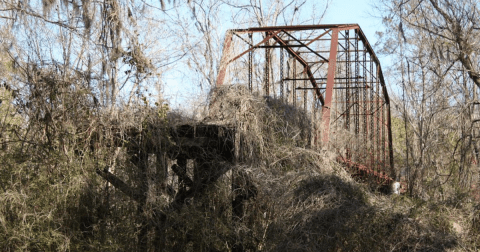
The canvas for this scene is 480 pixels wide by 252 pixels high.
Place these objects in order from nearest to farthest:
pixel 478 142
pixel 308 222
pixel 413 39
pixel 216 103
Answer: pixel 308 222 < pixel 216 103 < pixel 478 142 < pixel 413 39

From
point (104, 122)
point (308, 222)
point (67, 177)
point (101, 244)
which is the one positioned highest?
point (104, 122)

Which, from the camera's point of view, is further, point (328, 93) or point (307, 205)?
point (328, 93)

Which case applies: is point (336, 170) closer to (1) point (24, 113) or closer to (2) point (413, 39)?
(1) point (24, 113)

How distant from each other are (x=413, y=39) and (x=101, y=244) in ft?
56.4

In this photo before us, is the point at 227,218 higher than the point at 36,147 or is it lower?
lower

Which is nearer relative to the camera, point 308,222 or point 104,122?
point 308,222

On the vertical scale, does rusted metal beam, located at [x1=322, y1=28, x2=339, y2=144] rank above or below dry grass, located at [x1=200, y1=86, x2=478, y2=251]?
above

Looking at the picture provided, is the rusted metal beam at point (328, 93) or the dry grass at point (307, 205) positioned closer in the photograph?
the dry grass at point (307, 205)

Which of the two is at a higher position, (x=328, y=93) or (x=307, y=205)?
(x=328, y=93)

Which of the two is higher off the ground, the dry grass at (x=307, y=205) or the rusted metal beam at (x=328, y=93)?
the rusted metal beam at (x=328, y=93)

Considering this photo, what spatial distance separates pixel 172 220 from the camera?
988cm

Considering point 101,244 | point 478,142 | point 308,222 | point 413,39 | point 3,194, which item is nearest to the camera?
point 308,222

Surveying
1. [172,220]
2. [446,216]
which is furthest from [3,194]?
[446,216]

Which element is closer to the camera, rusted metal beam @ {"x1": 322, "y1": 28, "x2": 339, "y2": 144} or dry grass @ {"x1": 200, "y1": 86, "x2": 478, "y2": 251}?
dry grass @ {"x1": 200, "y1": 86, "x2": 478, "y2": 251}
